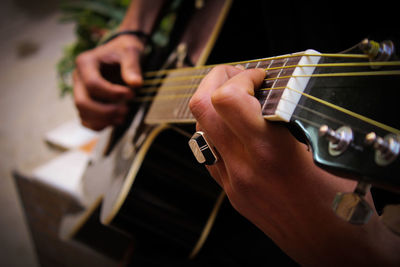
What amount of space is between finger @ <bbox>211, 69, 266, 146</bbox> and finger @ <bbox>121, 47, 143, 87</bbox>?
60 cm

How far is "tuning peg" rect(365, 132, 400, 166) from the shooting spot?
12.2 inches

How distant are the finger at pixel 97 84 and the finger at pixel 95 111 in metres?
0.03

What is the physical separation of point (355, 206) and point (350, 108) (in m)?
Result: 0.13

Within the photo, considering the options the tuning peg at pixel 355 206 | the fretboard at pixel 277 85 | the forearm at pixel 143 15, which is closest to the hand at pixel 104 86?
the forearm at pixel 143 15

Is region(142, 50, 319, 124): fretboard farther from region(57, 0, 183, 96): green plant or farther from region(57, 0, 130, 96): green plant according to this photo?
region(57, 0, 130, 96): green plant

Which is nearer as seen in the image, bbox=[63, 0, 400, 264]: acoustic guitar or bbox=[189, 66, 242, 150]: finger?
bbox=[63, 0, 400, 264]: acoustic guitar

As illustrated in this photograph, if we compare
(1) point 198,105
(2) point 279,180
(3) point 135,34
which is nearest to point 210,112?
(1) point 198,105

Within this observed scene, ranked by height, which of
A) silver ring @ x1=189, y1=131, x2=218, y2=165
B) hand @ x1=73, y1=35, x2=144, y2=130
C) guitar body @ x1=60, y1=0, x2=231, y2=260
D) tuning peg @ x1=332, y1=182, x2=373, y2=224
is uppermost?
tuning peg @ x1=332, y1=182, x2=373, y2=224

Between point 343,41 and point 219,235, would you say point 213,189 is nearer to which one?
point 219,235

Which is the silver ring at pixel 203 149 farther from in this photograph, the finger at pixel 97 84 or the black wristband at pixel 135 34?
the black wristband at pixel 135 34

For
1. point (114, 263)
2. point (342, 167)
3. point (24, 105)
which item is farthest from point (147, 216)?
point (24, 105)

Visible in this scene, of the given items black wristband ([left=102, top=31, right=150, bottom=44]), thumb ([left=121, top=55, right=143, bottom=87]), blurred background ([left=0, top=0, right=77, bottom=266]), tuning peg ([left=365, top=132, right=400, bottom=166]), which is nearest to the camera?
tuning peg ([left=365, top=132, right=400, bottom=166])

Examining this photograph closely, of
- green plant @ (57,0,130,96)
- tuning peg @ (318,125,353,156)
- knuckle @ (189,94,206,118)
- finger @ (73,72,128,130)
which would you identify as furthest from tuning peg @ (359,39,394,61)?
green plant @ (57,0,130,96)

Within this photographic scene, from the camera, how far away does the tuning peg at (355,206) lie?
324 mm
